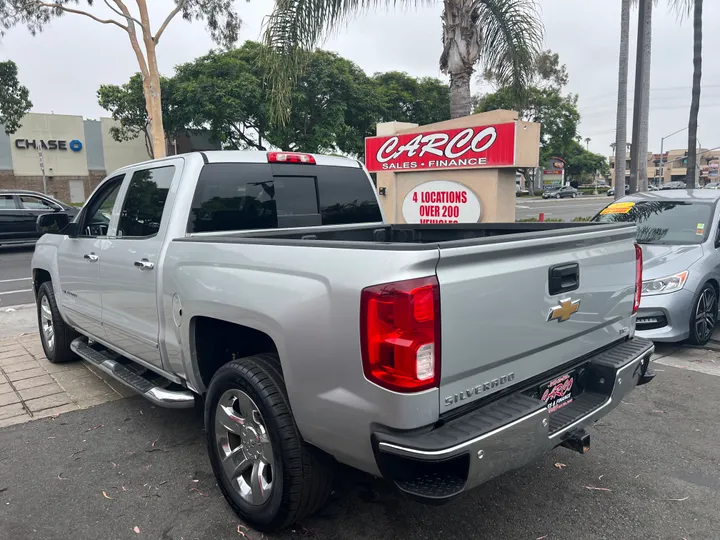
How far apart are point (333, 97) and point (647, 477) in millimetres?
29731

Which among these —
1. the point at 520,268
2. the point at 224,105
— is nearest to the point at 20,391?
the point at 520,268

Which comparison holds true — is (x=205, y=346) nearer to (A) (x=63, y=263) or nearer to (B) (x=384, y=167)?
(A) (x=63, y=263)

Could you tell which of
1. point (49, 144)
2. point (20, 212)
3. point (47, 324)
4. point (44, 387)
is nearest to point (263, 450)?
point (44, 387)

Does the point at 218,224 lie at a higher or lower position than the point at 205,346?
higher

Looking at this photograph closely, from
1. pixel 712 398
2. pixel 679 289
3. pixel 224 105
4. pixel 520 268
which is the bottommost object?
pixel 712 398

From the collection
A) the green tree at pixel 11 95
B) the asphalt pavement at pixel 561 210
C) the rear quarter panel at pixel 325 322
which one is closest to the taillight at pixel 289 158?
the rear quarter panel at pixel 325 322

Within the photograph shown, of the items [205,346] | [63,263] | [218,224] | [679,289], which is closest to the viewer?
[205,346]

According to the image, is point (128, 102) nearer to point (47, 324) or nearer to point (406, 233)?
point (47, 324)

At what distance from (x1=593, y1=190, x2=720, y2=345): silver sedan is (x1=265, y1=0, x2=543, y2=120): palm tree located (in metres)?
3.62

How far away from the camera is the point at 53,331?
17.5 ft

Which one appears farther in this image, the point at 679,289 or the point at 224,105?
the point at 224,105

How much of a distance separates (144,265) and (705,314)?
575 centimetres

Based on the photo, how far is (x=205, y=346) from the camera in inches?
125

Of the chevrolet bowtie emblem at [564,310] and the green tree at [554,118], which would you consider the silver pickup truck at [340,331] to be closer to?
the chevrolet bowtie emblem at [564,310]
